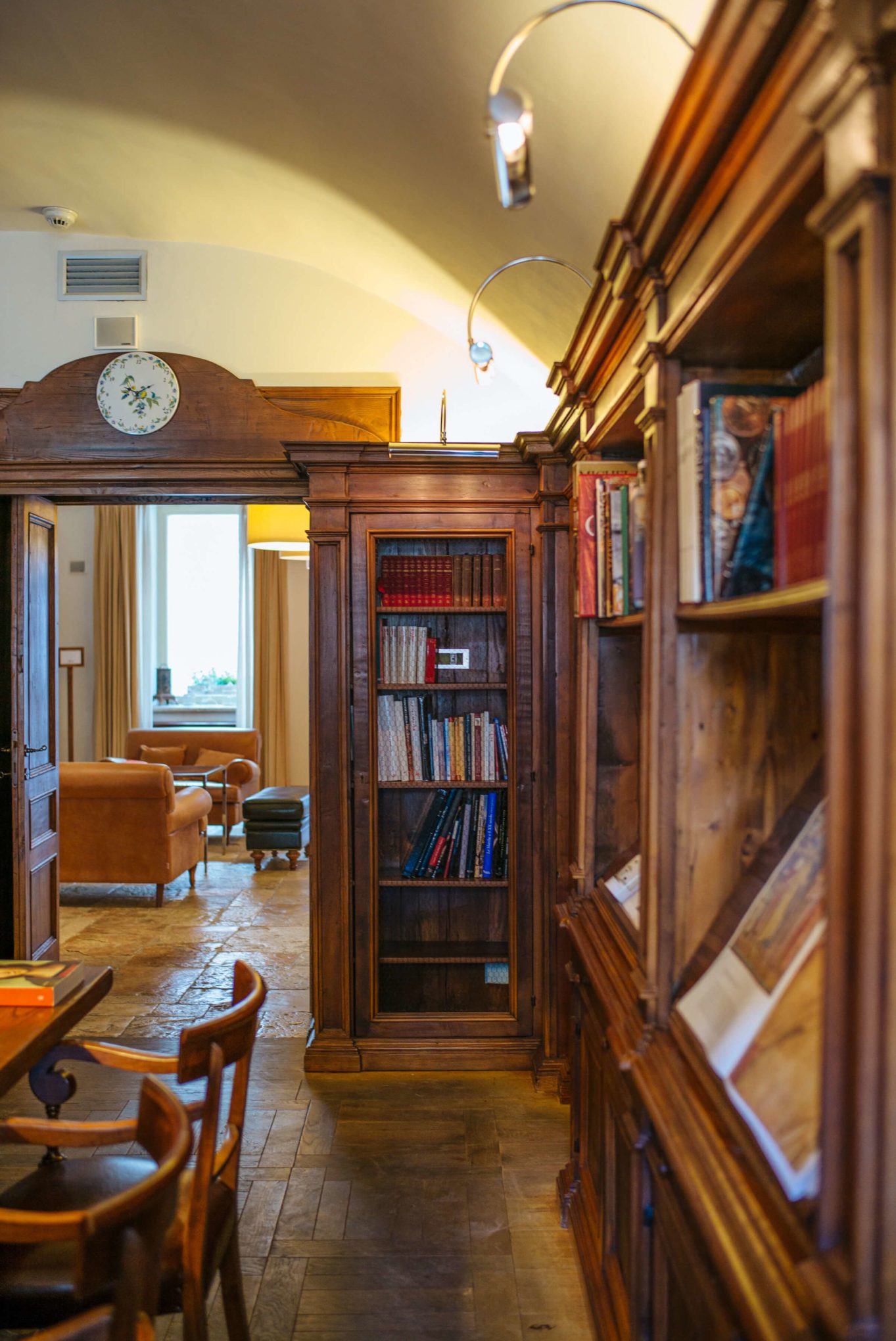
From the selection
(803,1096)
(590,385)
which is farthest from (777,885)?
(590,385)

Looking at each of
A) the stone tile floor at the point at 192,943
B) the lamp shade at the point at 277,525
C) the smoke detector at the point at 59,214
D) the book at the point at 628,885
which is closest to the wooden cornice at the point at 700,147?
the book at the point at 628,885

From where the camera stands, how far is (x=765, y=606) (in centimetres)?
112

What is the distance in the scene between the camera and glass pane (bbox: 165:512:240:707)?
9.80m

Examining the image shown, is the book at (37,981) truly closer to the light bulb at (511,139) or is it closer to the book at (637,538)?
the book at (637,538)

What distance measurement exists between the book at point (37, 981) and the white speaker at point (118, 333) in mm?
2926

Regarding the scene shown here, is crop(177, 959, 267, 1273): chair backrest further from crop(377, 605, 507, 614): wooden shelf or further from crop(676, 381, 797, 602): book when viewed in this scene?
crop(377, 605, 507, 614): wooden shelf

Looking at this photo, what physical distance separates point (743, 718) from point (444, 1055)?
246 centimetres

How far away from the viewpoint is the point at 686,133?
1234 mm

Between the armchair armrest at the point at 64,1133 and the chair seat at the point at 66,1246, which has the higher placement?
the armchair armrest at the point at 64,1133

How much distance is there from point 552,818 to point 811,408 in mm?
2545

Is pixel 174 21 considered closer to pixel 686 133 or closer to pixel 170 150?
pixel 170 150

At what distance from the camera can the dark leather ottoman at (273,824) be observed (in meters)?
6.87

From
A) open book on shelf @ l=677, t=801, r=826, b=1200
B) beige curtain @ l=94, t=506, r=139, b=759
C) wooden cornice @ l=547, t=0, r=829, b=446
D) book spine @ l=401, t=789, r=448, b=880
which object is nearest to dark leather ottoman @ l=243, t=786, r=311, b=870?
beige curtain @ l=94, t=506, r=139, b=759

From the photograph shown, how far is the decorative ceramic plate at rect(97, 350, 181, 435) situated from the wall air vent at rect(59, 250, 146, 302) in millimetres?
469
